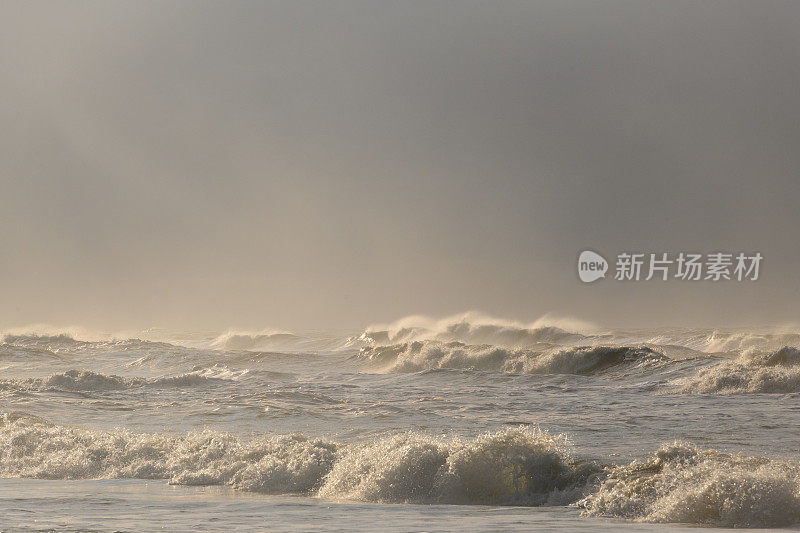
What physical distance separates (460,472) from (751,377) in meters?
14.4

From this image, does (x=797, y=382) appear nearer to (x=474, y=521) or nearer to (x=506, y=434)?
(x=506, y=434)

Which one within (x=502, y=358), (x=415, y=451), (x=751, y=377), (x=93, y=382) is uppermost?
(x=502, y=358)

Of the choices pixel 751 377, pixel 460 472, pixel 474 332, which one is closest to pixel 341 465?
pixel 460 472

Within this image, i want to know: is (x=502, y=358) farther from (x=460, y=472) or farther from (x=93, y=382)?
(x=460, y=472)

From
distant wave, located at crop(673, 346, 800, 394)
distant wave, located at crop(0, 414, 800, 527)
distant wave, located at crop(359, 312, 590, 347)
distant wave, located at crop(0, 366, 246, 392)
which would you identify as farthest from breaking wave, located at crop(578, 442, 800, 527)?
distant wave, located at crop(359, 312, 590, 347)

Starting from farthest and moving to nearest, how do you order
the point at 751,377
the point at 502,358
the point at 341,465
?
the point at 502,358
the point at 751,377
the point at 341,465

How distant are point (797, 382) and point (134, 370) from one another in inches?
1186

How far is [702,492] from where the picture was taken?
813 centimetres

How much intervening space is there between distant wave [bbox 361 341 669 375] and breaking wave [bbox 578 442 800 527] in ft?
67.7

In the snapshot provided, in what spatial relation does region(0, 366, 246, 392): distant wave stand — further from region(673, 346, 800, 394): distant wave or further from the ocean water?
region(673, 346, 800, 394): distant wave

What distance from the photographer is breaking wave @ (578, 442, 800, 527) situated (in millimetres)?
7738

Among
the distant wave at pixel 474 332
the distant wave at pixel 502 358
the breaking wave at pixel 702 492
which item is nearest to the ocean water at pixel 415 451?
the breaking wave at pixel 702 492

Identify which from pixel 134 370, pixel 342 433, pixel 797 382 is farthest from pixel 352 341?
pixel 342 433

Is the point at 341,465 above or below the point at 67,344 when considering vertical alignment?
below
